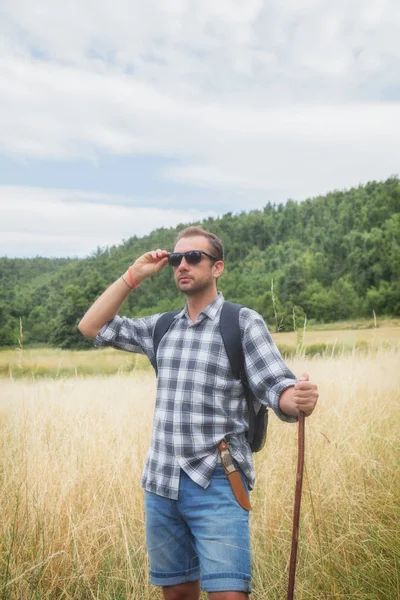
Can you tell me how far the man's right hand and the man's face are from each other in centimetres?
20

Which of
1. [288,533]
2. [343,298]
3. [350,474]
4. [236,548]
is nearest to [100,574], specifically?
[288,533]

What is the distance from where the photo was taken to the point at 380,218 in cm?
6356

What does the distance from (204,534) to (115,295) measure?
130cm

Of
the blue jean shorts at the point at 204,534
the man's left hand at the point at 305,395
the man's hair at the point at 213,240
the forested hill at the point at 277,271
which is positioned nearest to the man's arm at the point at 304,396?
the man's left hand at the point at 305,395

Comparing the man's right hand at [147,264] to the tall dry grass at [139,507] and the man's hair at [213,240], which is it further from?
the tall dry grass at [139,507]

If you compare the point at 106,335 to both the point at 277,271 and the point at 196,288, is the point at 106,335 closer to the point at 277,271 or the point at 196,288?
the point at 196,288

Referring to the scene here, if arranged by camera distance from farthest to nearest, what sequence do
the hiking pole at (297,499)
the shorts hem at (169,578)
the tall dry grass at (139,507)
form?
the tall dry grass at (139,507), the shorts hem at (169,578), the hiking pole at (297,499)

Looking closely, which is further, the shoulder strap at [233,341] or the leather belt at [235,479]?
the shoulder strap at [233,341]

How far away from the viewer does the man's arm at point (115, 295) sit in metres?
3.04

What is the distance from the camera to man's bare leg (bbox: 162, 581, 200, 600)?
280 centimetres

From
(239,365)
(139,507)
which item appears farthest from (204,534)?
(139,507)

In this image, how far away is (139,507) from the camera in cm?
448

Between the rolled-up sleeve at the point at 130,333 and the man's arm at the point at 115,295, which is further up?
the man's arm at the point at 115,295

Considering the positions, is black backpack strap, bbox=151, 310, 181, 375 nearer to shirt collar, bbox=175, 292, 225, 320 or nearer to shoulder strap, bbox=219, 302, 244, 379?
shirt collar, bbox=175, 292, 225, 320
